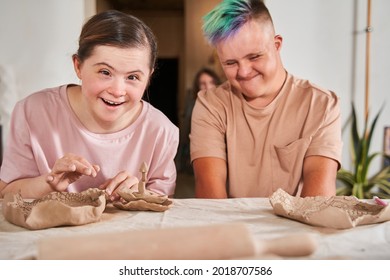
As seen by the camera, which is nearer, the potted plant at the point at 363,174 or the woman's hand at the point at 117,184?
the woman's hand at the point at 117,184

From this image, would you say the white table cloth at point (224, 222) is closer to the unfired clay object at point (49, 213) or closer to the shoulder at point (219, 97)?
the unfired clay object at point (49, 213)

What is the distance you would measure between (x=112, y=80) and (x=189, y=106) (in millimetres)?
310

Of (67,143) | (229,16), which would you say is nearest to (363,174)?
(229,16)

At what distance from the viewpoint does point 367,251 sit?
551 mm

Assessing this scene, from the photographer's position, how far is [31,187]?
88 cm

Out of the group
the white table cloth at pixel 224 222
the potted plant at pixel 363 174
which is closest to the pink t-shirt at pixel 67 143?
the white table cloth at pixel 224 222

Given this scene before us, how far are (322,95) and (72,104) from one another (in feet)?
2.00

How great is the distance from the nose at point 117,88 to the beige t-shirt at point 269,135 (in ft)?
0.92

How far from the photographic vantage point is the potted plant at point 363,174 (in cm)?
121

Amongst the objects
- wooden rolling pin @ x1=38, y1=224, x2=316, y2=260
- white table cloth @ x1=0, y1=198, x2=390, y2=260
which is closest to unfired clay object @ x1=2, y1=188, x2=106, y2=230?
white table cloth @ x1=0, y1=198, x2=390, y2=260

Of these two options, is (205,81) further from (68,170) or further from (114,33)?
(68,170)

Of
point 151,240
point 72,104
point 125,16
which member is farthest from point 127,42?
point 151,240
